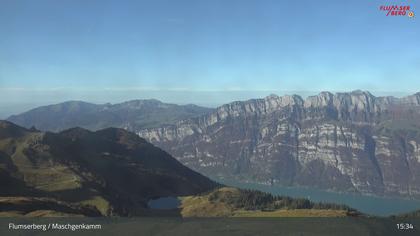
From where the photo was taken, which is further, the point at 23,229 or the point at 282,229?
the point at 282,229

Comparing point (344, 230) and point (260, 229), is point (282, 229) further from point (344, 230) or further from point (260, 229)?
point (344, 230)

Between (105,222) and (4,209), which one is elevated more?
(105,222)

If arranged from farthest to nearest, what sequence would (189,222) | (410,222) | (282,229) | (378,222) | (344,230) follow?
1. (378,222)
2. (344,230)
3. (189,222)
4. (282,229)
5. (410,222)

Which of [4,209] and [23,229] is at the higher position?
[23,229]

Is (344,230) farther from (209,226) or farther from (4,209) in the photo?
(4,209)

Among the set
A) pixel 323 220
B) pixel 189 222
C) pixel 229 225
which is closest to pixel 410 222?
pixel 323 220

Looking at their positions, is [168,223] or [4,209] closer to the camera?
[168,223]

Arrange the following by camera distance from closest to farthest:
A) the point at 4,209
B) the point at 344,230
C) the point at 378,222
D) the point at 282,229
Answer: the point at 282,229 → the point at 344,230 → the point at 378,222 → the point at 4,209

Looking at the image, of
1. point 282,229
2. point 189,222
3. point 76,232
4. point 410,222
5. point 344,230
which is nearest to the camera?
point 76,232

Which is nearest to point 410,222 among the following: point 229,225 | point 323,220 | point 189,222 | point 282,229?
point 323,220
